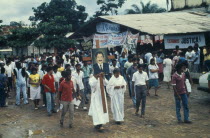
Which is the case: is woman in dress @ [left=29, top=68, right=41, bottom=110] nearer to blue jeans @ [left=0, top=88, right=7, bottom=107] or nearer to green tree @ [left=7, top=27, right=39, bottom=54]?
blue jeans @ [left=0, top=88, right=7, bottom=107]

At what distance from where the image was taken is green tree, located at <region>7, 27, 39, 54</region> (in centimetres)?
2759

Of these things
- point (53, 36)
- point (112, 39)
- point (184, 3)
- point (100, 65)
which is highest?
point (184, 3)

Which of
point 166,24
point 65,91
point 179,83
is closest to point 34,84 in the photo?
point 65,91

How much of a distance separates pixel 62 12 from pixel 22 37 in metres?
18.4

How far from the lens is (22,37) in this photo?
2798 centimetres

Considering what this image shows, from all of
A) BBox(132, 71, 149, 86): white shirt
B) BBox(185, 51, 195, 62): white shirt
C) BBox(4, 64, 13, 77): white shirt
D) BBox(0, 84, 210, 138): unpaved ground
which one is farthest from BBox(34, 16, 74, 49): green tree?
BBox(132, 71, 149, 86): white shirt

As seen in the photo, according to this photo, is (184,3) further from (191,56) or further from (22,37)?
(191,56)

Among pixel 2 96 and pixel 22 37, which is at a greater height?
pixel 22 37

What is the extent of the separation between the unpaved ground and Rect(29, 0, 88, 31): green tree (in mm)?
35729

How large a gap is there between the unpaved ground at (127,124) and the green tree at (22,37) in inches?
713

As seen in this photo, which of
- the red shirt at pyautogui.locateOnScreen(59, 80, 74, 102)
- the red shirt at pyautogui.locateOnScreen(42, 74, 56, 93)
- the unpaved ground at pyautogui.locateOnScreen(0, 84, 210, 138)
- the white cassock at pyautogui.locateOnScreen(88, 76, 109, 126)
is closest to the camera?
the unpaved ground at pyautogui.locateOnScreen(0, 84, 210, 138)

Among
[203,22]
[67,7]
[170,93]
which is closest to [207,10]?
[203,22]

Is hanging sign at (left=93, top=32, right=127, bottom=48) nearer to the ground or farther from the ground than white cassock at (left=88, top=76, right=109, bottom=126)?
farther from the ground

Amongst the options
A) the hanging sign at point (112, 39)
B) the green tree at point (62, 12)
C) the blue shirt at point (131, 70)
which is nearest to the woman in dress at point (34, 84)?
the blue shirt at point (131, 70)
